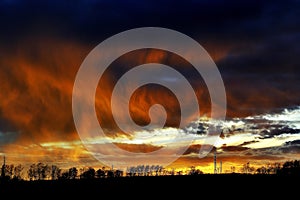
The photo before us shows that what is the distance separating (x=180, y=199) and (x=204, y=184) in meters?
16.6

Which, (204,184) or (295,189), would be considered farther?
(204,184)

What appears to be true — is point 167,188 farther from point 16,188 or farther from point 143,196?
point 16,188

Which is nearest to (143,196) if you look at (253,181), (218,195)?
(218,195)

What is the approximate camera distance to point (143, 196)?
197 ft

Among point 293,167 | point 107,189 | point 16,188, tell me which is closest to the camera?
point 107,189

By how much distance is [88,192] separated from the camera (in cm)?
6281

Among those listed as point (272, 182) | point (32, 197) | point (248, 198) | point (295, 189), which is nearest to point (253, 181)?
point (272, 182)

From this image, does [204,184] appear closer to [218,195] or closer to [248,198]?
[218,195]

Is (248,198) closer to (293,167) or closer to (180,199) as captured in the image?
(180,199)

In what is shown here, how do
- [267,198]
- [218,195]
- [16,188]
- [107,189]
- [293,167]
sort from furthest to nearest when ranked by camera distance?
[293,167]
[16,188]
[107,189]
[218,195]
[267,198]

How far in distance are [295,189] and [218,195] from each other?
1067 centimetres

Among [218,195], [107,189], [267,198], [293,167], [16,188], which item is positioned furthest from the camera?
[293,167]

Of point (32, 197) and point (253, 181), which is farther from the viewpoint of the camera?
Result: point (253, 181)

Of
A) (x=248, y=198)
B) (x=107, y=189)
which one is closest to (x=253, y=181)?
(x=248, y=198)
